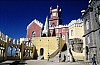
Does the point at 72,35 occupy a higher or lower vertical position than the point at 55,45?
higher

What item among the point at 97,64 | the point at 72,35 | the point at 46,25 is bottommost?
the point at 97,64

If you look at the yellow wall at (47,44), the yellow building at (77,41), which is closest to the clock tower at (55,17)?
the yellow building at (77,41)

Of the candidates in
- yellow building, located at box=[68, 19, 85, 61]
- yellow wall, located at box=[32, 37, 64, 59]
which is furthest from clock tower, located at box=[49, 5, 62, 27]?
yellow wall, located at box=[32, 37, 64, 59]

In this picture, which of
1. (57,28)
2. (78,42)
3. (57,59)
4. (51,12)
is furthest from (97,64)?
(51,12)

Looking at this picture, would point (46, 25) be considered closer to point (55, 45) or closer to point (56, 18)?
point (56, 18)

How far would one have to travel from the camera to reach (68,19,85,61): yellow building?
3759 cm

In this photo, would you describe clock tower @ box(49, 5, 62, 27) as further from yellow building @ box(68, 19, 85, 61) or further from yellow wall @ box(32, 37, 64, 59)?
yellow wall @ box(32, 37, 64, 59)

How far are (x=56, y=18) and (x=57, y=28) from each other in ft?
27.2

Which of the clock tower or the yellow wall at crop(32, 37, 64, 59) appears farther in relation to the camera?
the clock tower

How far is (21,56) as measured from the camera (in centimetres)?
3475

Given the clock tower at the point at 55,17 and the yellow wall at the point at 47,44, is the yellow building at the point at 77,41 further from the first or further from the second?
the clock tower at the point at 55,17

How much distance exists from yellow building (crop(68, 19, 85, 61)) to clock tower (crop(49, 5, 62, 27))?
1534 cm

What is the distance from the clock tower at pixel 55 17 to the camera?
60.0 metres

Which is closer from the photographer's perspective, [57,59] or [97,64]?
[97,64]
